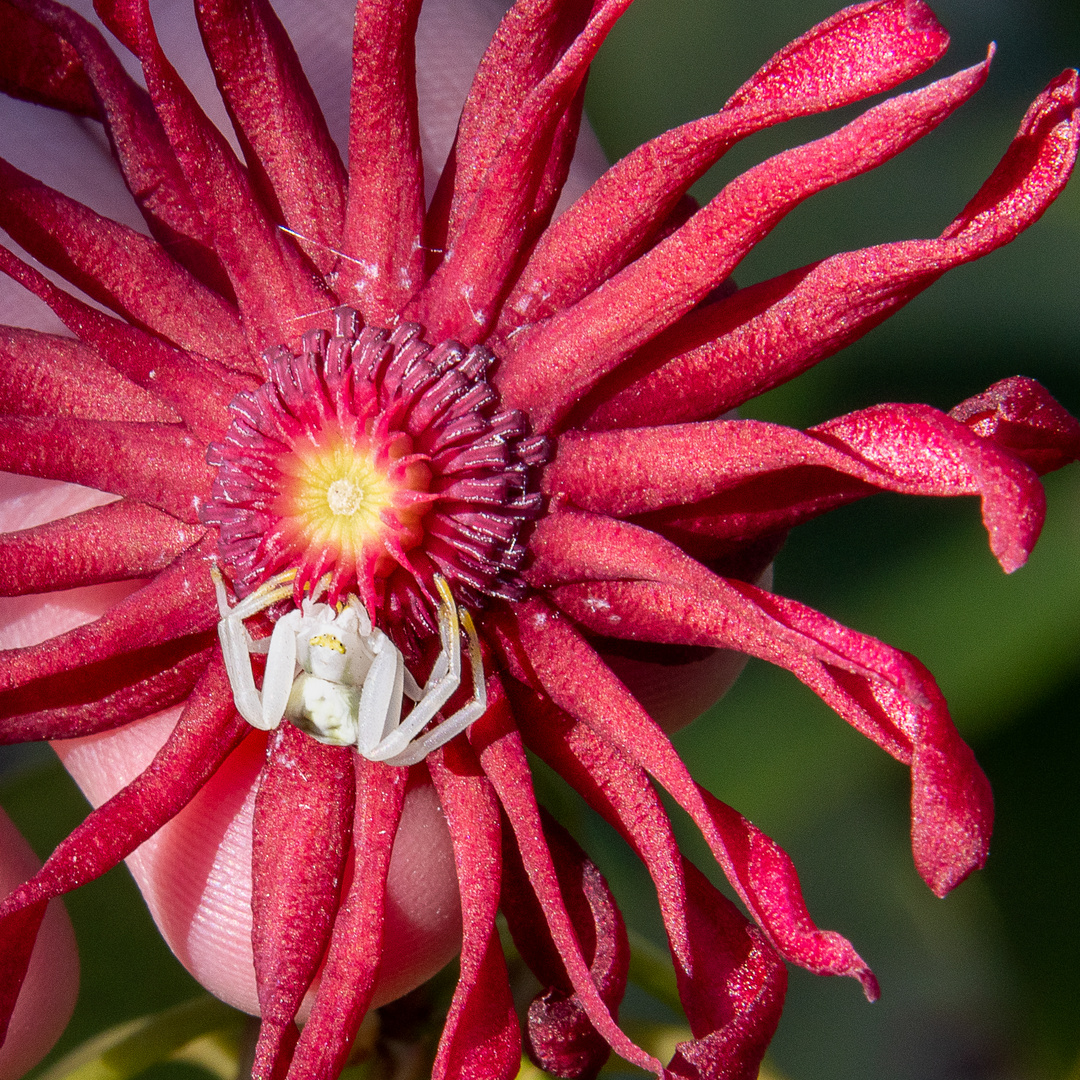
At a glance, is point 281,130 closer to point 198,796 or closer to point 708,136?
point 708,136

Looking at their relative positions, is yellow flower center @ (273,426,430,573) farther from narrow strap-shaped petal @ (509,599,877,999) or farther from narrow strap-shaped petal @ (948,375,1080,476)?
narrow strap-shaped petal @ (948,375,1080,476)

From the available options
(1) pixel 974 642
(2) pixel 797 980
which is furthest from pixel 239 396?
(2) pixel 797 980

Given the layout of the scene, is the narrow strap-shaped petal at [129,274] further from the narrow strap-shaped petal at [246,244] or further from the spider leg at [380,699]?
the spider leg at [380,699]

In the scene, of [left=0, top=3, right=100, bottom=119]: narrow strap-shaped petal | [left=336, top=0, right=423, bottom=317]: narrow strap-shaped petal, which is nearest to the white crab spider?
[left=336, top=0, right=423, bottom=317]: narrow strap-shaped petal

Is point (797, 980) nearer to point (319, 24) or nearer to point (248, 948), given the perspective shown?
point (248, 948)

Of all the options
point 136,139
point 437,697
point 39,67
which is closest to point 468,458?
point 437,697

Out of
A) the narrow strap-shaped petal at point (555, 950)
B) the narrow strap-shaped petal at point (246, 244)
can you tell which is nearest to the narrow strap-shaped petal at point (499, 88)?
the narrow strap-shaped petal at point (246, 244)
